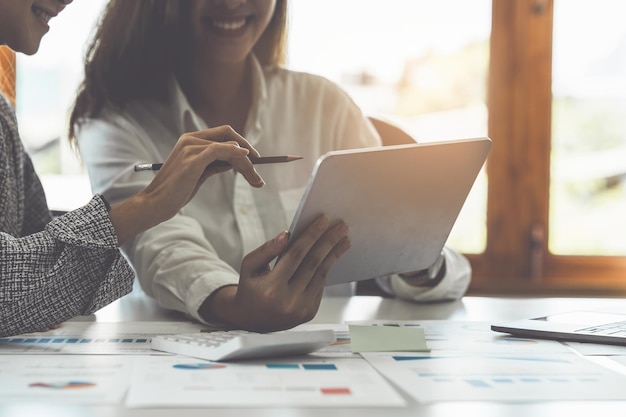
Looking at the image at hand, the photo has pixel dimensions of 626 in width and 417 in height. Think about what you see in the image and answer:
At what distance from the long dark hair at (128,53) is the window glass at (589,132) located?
4.70 ft

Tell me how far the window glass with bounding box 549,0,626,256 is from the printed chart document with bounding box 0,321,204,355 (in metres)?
1.78

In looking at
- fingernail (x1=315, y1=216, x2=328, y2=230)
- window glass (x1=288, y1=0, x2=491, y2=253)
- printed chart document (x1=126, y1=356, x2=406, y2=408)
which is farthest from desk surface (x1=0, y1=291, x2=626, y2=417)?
window glass (x1=288, y1=0, x2=491, y2=253)

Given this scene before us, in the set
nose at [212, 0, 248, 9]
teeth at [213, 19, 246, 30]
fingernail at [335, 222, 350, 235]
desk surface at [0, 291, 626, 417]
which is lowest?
desk surface at [0, 291, 626, 417]

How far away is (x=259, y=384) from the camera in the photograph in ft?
2.42

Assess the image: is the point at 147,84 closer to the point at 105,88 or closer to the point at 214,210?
the point at 105,88

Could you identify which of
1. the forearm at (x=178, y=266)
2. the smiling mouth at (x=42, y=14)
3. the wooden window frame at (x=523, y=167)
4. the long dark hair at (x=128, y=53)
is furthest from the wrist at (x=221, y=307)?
the wooden window frame at (x=523, y=167)

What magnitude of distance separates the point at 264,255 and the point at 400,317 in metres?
0.32

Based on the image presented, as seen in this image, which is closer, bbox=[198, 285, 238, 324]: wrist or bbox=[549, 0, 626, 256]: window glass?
bbox=[198, 285, 238, 324]: wrist

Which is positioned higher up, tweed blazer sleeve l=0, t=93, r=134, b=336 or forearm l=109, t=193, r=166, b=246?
forearm l=109, t=193, r=166, b=246

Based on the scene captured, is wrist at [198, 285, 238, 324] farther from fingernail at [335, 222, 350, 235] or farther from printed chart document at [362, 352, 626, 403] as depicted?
printed chart document at [362, 352, 626, 403]

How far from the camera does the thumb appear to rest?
1.03m

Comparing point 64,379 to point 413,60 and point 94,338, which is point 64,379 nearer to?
point 94,338

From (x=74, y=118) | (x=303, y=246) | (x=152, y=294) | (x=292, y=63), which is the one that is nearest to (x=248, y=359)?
(x=303, y=246)

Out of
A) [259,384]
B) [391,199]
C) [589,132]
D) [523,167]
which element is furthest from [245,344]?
[589,132]
